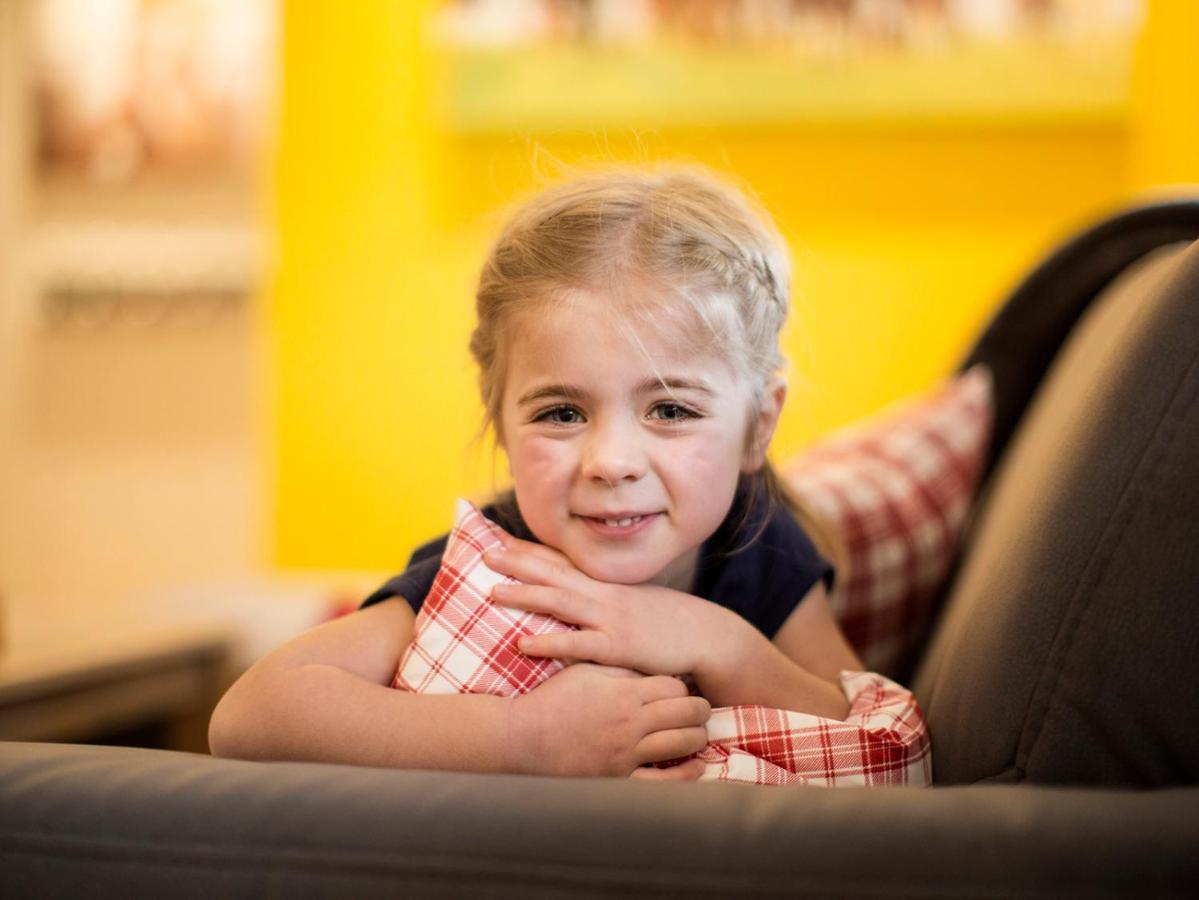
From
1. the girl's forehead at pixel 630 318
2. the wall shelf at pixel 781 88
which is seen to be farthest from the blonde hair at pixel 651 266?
the wall shelf at pixel 781 88

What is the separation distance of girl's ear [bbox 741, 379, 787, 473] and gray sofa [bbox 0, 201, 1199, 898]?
246 mm

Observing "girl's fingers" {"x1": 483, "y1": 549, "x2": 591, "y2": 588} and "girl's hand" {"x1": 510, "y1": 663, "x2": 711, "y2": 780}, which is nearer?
"girl's hand" {"x1": 510, "y1": 663, "x2": 711, "y2": 780}

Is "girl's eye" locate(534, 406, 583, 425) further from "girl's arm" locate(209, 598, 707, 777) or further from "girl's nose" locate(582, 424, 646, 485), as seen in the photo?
"girl's arm" locate(209, 598, 707, 777)

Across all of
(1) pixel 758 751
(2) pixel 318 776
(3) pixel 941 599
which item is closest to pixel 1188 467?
(1) pixel 758 751

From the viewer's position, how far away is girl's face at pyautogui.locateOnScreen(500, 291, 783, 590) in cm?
83

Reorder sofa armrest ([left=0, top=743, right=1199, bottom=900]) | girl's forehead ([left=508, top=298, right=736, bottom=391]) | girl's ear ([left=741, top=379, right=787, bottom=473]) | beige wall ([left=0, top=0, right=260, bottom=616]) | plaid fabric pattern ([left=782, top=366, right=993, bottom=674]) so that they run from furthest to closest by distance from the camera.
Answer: beige wall ([left=0, top=0, right=260, bottom=616]) < plaid fabric pattern ([left=782, top=366, right=993, bottom=674]) < girl's ear ([left=741, top=379, right=787, bottom=473]) < girl's forehead ([left=508, top=298, right=736, bottom=391]) < sofa armrest ([left=0, top=743, right=1199, bottom=900])

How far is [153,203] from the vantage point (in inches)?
132

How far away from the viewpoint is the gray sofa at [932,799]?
0.56 m

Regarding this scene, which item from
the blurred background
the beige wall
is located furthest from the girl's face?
the beige wall

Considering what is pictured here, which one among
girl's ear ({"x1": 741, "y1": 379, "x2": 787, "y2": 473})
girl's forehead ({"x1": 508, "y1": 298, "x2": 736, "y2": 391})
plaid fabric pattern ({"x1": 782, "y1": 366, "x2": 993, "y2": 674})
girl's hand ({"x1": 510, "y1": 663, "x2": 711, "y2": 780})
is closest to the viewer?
girl's hand ({"x1": 510, "y1": 663, "x2": 711, "y2": 780})

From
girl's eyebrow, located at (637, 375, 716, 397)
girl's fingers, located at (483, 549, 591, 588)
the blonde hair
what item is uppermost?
the blonde hair

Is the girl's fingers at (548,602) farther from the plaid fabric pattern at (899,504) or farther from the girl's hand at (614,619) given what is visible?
the plaid fabric pattern at (899,504)

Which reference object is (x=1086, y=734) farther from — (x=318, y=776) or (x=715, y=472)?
(x=318, y=776)

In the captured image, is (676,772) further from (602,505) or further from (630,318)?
(630,318)
